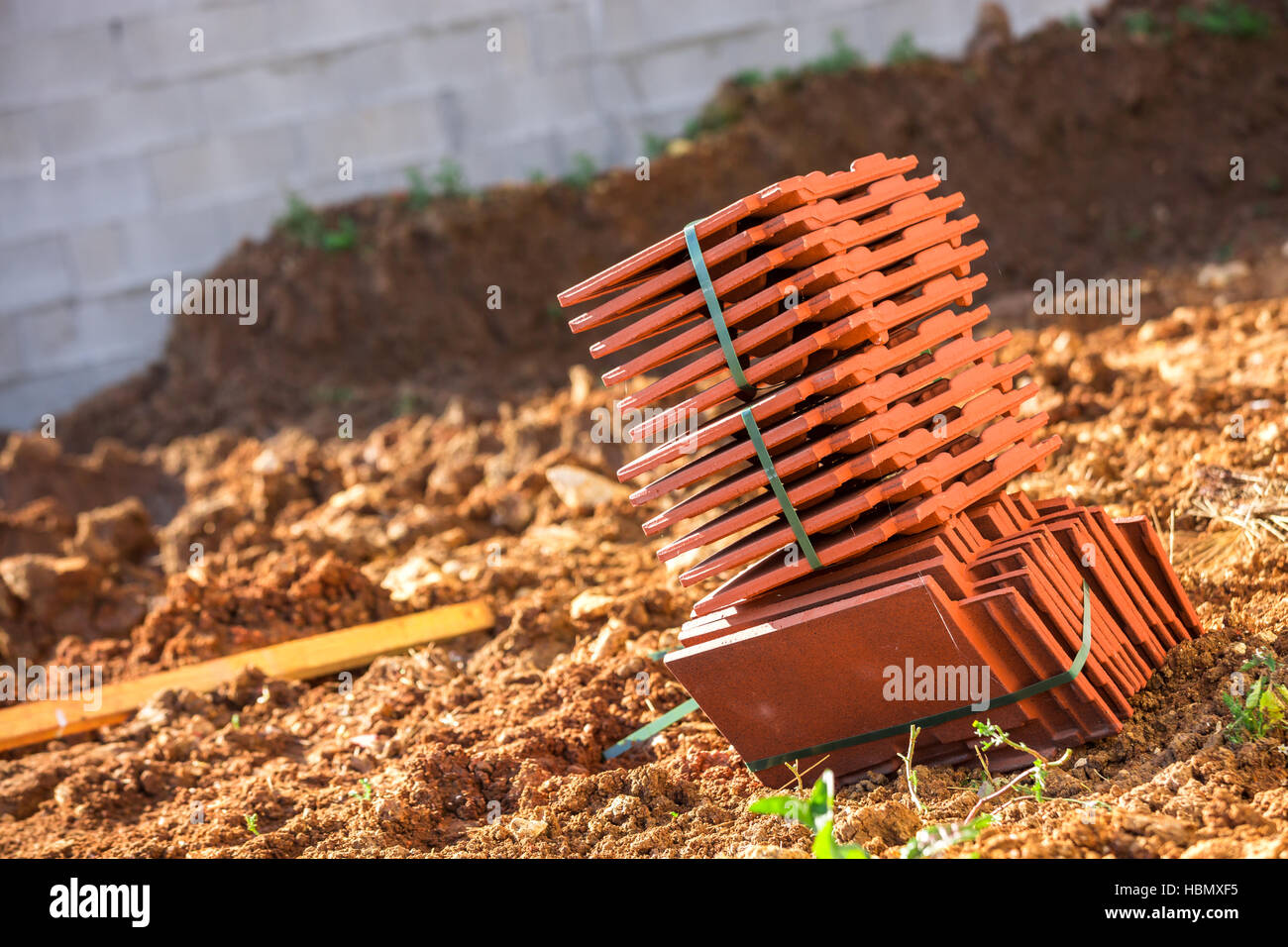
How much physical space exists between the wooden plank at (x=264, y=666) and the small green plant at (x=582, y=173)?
508 cm

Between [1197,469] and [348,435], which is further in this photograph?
[348,435]

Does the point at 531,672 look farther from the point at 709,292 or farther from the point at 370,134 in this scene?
the point at 370,134

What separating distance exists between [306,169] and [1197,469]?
23.7ft

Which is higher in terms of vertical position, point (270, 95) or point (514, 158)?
point (270, 95)

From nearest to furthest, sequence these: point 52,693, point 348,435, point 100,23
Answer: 1. point 52,693
2. point 348,435
3. point 100,23

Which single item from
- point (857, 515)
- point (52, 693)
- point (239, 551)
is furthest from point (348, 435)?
point (857, 515)

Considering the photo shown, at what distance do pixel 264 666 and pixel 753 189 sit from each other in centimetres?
596

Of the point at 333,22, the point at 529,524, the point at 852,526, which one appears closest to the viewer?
the point at 852,526

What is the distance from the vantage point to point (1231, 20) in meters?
8.95

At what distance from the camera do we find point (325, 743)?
152 inches

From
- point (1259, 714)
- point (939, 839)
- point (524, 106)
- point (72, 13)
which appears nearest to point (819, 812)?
point (939, 839)

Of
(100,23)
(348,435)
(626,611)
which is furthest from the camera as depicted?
(100,23)

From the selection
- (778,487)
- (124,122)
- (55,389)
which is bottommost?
(778,487)
